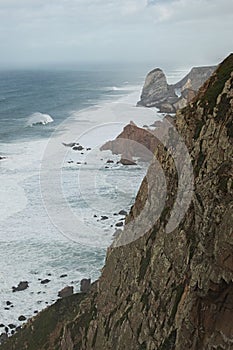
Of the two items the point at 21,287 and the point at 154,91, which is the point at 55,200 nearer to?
the point at 21,287

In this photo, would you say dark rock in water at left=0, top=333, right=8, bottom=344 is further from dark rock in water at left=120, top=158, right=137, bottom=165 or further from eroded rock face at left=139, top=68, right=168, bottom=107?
eroded rock face at left=139, top=68, right=168, bottom=107

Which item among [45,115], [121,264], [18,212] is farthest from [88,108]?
[121,264]

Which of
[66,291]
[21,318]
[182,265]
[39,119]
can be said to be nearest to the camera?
[182,265]

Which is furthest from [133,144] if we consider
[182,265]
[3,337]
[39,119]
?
[182,265]

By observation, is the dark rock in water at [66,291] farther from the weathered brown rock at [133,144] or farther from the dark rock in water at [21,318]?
the weathered brown rock at [133,144]

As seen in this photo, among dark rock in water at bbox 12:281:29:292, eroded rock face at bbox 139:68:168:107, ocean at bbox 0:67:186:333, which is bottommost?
dark rock in water at bbox 12:281:29:292

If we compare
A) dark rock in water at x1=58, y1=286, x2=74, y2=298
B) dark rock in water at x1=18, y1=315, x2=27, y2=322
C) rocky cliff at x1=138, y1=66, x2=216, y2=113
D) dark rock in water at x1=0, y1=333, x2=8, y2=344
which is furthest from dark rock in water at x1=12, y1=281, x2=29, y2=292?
rocky cliff at x1=138, y1=66, x2=216, y2=113
